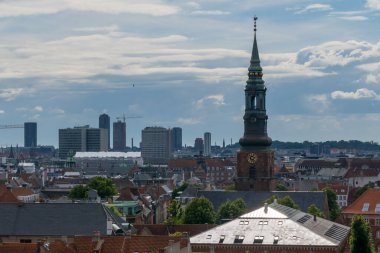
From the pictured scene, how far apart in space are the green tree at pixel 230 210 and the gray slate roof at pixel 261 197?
20.7 feet

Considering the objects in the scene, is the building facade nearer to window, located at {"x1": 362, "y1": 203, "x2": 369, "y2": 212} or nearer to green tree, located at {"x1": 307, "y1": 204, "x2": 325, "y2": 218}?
window, located at {"x1": 362, "y1": 203, "x2": 369, "y2": 212}

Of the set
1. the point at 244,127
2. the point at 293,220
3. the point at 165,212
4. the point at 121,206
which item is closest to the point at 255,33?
the point at 244,127

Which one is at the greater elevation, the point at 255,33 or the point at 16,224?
the point at 255,33

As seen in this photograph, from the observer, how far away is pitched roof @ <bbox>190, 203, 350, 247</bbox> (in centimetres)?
9094

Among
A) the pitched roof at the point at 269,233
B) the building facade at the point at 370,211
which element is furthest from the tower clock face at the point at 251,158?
the pitched roof at the point at 269,233

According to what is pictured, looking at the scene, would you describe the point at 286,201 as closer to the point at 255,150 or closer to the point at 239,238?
the point at 255,150

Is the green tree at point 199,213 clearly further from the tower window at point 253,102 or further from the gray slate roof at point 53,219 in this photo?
the gray slate roof at point 53,219

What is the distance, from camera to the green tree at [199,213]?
13373 cm

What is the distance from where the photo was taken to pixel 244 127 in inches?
6550

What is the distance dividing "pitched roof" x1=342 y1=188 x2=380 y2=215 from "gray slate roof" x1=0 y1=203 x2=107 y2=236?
4340 centimetres

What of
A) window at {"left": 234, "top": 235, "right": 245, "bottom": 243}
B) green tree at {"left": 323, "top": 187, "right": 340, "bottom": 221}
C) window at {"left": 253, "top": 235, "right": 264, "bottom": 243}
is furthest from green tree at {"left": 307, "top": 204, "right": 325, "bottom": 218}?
window at {"left": 253, "top": 235, "right": 264, "bottom": 243}

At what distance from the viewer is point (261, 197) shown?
6019 inches

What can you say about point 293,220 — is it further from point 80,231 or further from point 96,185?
point 96,185

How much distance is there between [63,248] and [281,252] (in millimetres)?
20328
